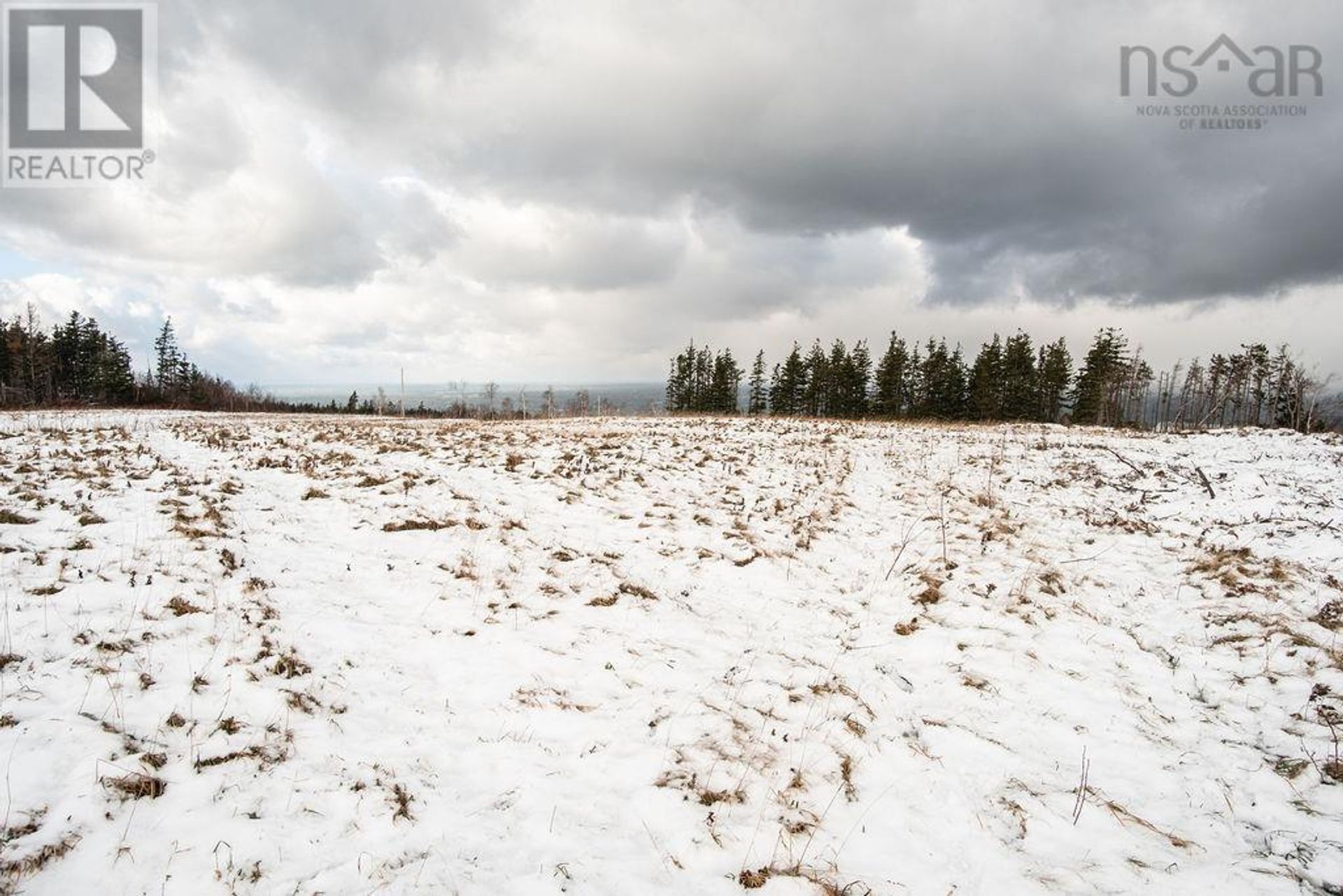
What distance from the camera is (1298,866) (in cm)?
342

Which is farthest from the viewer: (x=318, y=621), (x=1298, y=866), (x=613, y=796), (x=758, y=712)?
(x=318, y=621)

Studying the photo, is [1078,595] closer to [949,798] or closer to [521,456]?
[949,798]

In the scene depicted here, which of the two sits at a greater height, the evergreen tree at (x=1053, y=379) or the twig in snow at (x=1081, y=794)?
the evergreen tree at (x=1053, y=379)

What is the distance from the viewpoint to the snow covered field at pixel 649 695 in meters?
3.46

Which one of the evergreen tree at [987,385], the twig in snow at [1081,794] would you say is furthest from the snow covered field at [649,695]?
the evergreen tree at [987,385]

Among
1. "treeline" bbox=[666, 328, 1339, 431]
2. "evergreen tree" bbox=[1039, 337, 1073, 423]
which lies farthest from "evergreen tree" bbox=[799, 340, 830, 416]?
"evergreen tree" bbox=[1039, 337, 1073, 423]

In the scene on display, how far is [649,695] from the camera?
5.18 metres

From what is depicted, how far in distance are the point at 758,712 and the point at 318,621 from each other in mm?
4686

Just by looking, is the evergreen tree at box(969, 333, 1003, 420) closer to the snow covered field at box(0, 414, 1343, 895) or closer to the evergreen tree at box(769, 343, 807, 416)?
the evergreen tree at box(769, 343, 807, 416)

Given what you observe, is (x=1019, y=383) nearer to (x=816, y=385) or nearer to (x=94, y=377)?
(x=816, y=385)

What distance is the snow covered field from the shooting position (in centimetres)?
346

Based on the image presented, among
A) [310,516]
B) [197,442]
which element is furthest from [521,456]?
[197,442]

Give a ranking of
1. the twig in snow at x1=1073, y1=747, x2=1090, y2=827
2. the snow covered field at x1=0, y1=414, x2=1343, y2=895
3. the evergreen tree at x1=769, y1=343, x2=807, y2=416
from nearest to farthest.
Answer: the snow covered field at x1=0, y1=414, x2=1343, y2=895 < the twig in snow at x1=1073, y1=747, x2=1090, y2=827 < the evergreen tree at x1=769, y1=343, x2=807, y2=416

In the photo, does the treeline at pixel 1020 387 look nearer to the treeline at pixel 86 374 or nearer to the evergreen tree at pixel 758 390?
the evergreen tree at pixel 758 390
